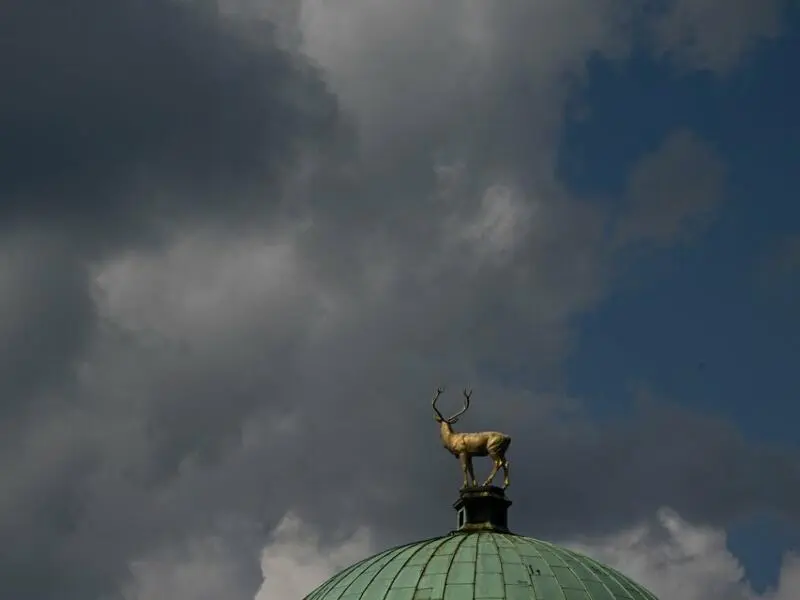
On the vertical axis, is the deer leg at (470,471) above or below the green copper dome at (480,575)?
above

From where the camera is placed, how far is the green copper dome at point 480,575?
54.7 meters

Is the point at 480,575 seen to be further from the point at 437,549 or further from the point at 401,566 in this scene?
the point at 401,566

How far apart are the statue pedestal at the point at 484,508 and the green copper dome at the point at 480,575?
2.00m

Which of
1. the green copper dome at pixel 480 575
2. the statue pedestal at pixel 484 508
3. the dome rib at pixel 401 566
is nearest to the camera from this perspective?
the green copper dome at pixel 480 575

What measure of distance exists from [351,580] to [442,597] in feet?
17.7

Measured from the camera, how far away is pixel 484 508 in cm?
6275

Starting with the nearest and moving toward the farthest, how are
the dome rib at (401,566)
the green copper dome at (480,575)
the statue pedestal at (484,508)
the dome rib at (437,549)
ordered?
the green copper dome at (480,575), the dome rib at (437,549), the dome rib at (401,566), the statue pedestal at (484,508)

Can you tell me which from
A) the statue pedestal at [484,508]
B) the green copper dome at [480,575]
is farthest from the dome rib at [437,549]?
the statue pedestal at [484,508]

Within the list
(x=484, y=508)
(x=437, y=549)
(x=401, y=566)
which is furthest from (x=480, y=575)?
(x=484, y=508)

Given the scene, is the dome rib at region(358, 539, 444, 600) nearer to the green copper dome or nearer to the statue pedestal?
the green copper dome

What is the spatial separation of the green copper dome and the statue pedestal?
2.00m

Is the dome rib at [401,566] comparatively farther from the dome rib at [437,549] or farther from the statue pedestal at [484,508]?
the statue pedestal at [484,508]

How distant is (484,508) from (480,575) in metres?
7.64

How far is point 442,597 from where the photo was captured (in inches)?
2138
